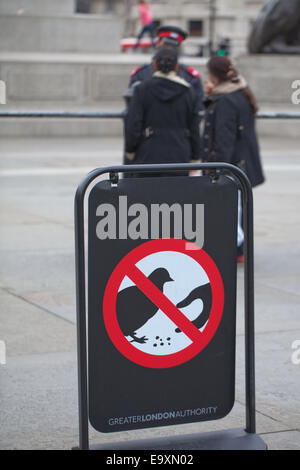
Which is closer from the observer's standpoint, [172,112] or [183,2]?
[172,112]

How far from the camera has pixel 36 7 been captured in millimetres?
24234

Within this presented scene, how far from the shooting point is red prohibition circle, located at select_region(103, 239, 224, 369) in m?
3.47

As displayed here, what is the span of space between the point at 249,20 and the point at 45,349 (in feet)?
263

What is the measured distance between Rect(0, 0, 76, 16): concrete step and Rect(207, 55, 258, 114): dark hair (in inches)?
656

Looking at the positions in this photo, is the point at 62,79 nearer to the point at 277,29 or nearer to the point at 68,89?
the point at 68,89

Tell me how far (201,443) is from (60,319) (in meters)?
2.35

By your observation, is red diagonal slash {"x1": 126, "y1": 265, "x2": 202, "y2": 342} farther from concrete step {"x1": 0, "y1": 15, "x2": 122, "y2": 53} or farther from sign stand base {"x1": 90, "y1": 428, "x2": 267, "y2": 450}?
concrete step {"x1": 0, "y1": 15, "x2": 122, "y2": 53}

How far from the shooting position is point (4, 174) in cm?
1367

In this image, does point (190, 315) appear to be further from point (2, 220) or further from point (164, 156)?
point (2, 220)

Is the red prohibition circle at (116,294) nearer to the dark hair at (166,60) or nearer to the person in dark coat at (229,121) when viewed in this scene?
the dark hair at (166,60)

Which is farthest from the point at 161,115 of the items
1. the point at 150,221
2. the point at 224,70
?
the point at 150,221

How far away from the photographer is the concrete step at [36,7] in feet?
78.6

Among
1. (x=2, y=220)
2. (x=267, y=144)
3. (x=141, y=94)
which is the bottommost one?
(x=267, y=144)

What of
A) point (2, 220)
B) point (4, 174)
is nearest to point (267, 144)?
point (4, 174)
